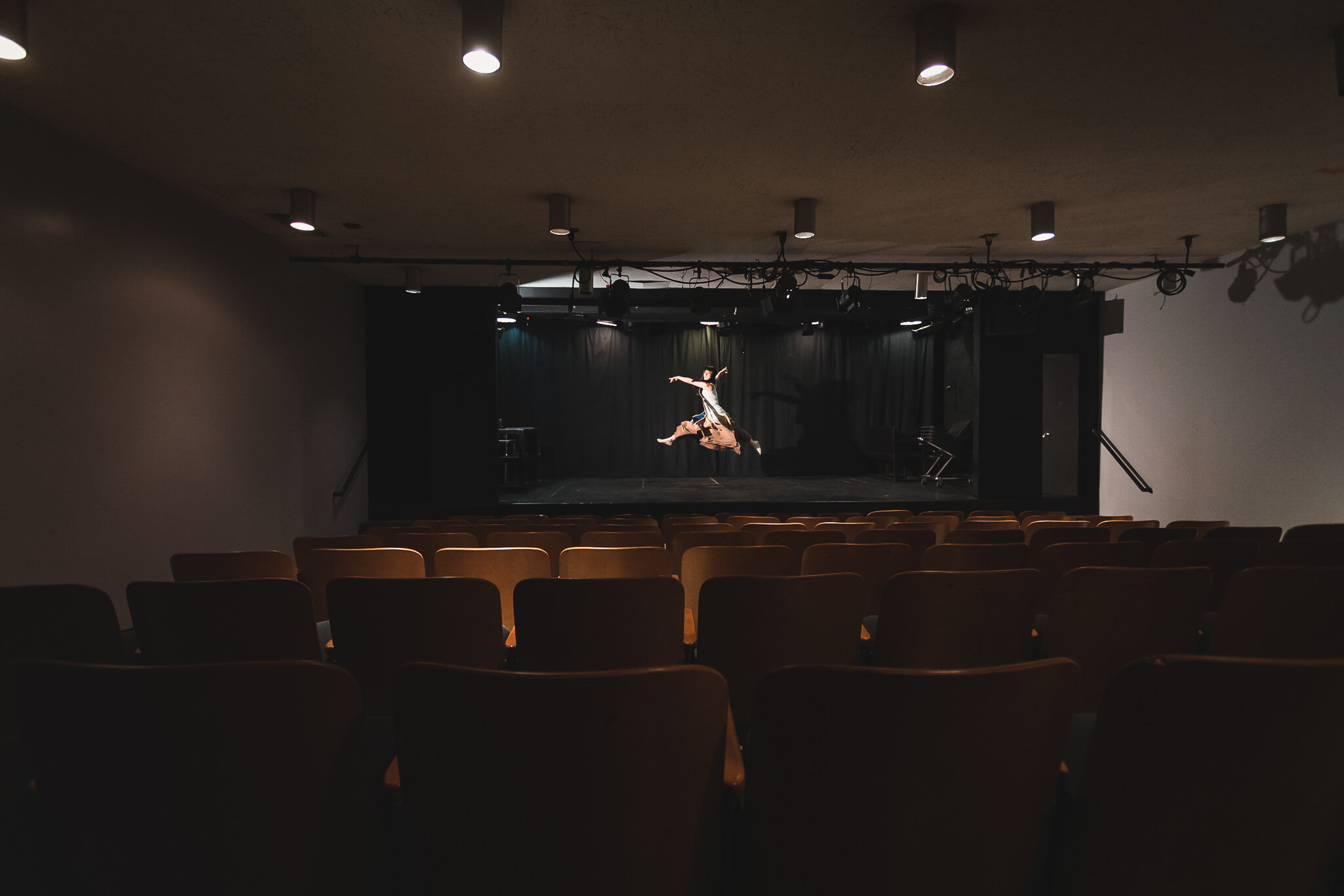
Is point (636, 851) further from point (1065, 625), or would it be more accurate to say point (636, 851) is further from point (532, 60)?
point (532, 60)

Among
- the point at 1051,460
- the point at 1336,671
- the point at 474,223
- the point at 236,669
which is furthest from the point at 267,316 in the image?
the point at 1051,460

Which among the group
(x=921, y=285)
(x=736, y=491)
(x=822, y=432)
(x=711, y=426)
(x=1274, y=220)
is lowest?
(x=736, y=491)

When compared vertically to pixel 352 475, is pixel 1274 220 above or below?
above

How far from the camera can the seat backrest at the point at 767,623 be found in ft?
5.86

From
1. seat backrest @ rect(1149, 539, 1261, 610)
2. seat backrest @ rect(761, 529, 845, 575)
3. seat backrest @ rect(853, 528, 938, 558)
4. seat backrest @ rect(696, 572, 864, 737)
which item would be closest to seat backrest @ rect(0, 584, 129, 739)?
seat backrest @ rect(696, 572, 864, 737)

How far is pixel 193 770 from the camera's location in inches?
37.6

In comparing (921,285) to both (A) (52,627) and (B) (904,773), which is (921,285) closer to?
(B) (904,773)

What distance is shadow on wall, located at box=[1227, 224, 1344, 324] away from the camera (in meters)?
5.50

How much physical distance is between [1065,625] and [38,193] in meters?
5.65

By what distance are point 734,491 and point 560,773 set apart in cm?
937

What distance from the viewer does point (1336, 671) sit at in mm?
916

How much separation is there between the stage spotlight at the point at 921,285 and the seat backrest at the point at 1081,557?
19.1 ft

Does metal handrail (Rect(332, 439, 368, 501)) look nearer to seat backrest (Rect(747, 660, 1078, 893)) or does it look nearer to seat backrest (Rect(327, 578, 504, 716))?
seat backrest (Rect(327, 578, 504, 716))

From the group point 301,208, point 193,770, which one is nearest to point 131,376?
point 301,208
